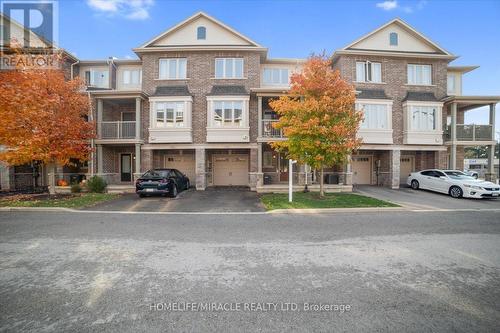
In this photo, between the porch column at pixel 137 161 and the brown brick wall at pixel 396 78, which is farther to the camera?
the brown brick wall at pixel 396 78

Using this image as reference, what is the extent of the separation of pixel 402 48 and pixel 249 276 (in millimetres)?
21560

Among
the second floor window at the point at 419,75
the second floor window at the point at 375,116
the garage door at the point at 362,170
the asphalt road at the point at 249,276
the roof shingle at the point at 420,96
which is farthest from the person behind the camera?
the garage door at the point at 362,170

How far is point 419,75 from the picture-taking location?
709 inches

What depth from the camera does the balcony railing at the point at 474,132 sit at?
1694 centimetres

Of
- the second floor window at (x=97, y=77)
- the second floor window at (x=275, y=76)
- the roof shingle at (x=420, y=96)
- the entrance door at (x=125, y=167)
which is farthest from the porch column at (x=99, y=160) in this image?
the roof shingle at (x=420, y=96)

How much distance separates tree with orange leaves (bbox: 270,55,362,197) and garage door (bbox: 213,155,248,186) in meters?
7.60

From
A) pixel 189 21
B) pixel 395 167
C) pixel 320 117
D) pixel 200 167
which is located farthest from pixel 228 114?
pixel 395 167

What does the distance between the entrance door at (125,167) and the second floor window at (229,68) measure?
10042 millimetres

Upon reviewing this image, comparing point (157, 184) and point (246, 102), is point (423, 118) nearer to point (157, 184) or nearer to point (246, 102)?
point (246, 102)

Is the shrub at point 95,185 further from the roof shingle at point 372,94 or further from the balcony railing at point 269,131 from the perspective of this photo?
the roof shingle at point 372,94

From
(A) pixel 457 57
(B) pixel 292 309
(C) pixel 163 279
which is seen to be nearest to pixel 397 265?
(B) pixel 292 309

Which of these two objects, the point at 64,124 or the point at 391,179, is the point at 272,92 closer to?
the point at 391,179

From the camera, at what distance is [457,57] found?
1766 cm

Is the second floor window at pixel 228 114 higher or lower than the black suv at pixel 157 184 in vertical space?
higher
